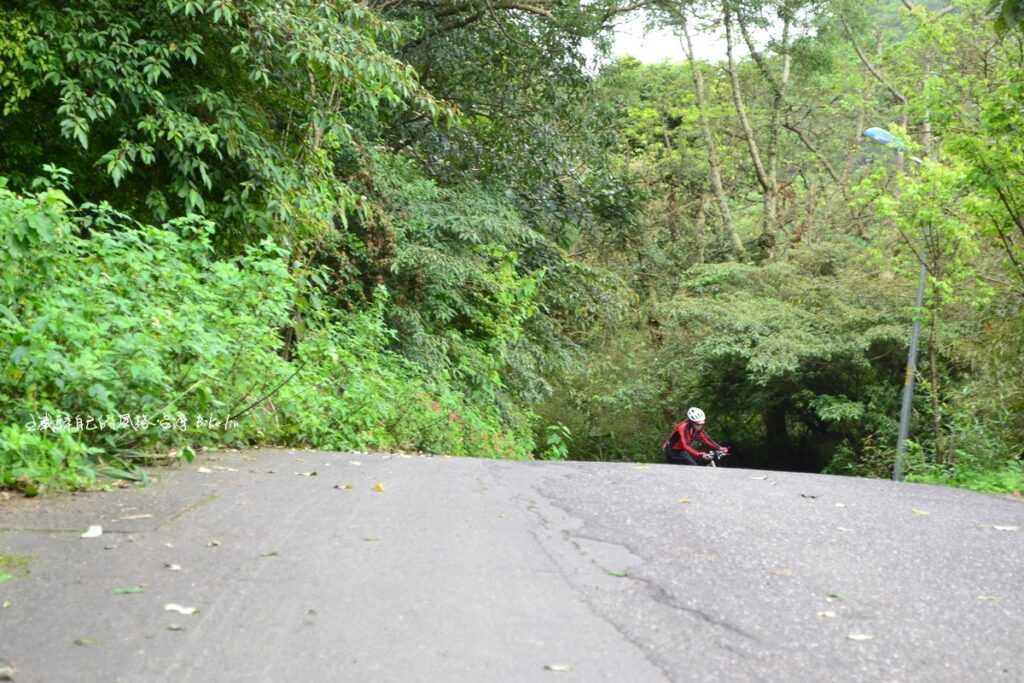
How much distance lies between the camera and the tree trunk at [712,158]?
33.8 meters

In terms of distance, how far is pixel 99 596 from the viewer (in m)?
4.23

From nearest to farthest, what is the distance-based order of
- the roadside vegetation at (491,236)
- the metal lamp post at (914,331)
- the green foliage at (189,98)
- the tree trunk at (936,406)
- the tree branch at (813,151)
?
the roadside vegetation at (491,236), the green foliage at (189,98), the tree trunk at (936,406), the metal lamp post at (914,331), the tree branch at (813,151)

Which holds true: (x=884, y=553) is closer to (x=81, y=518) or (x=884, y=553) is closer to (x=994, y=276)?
(x=81, y=518)

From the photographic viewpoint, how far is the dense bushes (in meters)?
6.35

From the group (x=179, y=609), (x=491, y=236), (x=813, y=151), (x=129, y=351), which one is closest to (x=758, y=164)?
(x=813, y=151)

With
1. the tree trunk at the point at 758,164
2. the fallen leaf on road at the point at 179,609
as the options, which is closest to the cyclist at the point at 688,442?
the fallen leaf on road at the point at 179,609

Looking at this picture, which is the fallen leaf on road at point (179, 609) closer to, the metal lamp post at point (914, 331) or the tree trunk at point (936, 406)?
the tree trunk at point (936, 406)

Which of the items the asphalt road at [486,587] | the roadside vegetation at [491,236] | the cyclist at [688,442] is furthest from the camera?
the cyclist at [688,442]

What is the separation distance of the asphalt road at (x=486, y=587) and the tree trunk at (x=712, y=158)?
2683 centimetres

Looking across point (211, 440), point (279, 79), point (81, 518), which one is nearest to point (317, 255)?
point (279, 79)

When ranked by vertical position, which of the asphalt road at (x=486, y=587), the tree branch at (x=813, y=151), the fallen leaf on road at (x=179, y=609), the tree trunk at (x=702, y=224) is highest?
the tree branch at (x=813, y=151)

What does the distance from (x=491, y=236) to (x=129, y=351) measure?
42.9ft

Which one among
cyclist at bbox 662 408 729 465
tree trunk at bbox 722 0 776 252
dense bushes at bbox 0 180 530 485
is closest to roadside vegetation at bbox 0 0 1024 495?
dense bushes at bbox 0 180 530 485

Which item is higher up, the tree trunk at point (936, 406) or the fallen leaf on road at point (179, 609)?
the fallen leaf on road at point (179, 609)
